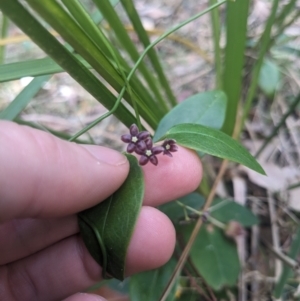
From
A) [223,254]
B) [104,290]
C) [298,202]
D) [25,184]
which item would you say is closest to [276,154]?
[298,202]

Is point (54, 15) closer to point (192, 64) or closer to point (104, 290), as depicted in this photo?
point (104, 290)

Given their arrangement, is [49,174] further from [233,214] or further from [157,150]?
[233,214]

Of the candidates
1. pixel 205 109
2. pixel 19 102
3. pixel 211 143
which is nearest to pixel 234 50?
pixel 205 109

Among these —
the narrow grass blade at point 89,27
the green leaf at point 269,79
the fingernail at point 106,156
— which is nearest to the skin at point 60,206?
the fingernail at point 106,156

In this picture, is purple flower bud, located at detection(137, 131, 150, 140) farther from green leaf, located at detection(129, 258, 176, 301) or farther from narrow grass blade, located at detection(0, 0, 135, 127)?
green leaf, located at detection(129, 258, 176, 301)

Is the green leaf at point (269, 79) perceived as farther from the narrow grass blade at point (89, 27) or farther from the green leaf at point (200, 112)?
the narrow grass blade at point (89, 27)
